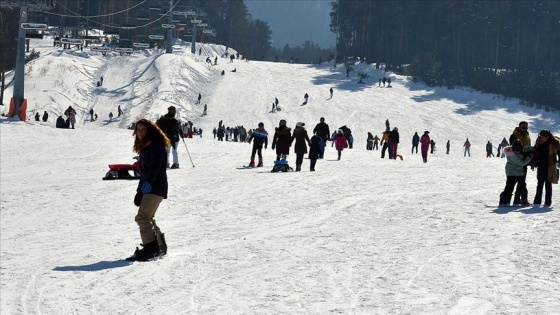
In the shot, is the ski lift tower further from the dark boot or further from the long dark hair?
the long dark hair

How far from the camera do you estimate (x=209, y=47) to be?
104938 millimetres

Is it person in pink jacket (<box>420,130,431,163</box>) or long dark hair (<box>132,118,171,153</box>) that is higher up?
long dark hair (<box>132,118,171,153</box>)

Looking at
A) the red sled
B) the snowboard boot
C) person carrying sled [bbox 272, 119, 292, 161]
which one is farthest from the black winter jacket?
person carrying sled [bbox 272, 119, 292, 161]

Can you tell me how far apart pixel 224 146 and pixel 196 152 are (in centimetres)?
303

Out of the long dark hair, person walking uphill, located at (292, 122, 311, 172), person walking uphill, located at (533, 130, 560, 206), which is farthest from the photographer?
person walking uphill, located at (292, 122, 311, 172)

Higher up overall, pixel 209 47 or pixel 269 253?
pixel 209 47

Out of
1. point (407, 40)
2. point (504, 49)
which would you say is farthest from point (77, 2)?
point (504, 49)

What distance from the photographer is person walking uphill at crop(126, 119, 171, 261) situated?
910 cm

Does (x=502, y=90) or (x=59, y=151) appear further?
(x=502, y=90)

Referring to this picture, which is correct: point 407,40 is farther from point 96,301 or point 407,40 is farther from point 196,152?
point 96,301

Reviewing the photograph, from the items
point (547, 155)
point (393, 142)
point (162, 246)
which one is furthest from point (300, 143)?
point (162, 246)

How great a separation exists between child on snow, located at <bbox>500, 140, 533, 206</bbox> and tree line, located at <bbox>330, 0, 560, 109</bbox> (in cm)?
6295

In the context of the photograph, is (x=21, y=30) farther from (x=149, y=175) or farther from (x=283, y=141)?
(x=149, y=175)

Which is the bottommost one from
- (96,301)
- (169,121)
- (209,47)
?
(96,301)
